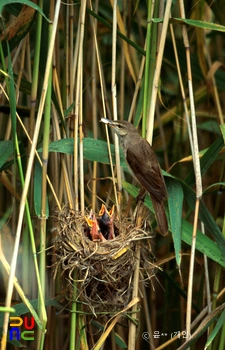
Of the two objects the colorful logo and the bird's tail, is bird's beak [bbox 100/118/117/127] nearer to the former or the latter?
the bird's tail

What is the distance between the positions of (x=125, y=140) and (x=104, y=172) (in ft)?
2.36

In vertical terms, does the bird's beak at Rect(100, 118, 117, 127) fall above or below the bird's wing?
above

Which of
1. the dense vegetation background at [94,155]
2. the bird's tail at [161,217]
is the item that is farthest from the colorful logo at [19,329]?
the bird's tail at [161,217]

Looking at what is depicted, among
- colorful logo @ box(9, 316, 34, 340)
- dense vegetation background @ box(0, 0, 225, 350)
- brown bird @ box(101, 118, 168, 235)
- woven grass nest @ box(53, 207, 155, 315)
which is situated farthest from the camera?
colorful logo @ box(9, 316, 34, 340)

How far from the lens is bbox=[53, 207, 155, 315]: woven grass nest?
2.65 metres

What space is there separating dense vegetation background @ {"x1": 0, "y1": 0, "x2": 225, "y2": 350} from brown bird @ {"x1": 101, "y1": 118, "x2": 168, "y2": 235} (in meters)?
0.08

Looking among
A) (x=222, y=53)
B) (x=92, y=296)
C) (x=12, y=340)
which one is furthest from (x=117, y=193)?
(x=222, y=53)

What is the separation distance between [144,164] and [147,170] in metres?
0.08

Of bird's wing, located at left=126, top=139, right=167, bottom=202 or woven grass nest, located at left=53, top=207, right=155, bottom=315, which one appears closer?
woven grass nest, located at left=53, top=207, right=155, bottom=315

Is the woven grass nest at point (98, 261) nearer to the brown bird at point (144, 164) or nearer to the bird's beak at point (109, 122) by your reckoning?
the brown bird at point (144, 164)

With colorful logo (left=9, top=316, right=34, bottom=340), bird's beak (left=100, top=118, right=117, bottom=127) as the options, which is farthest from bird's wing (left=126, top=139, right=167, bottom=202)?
colorful logo (left=9, top=316, right=34, bottom=340)

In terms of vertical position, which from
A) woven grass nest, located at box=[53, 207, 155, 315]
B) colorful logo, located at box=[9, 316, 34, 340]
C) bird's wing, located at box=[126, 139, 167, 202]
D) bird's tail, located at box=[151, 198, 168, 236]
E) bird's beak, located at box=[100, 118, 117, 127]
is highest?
bird's beak, located at box=[100, 118, 117, 127]

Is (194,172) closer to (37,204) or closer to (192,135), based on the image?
(192,135)

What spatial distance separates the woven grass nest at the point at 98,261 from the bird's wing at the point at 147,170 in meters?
0.21
